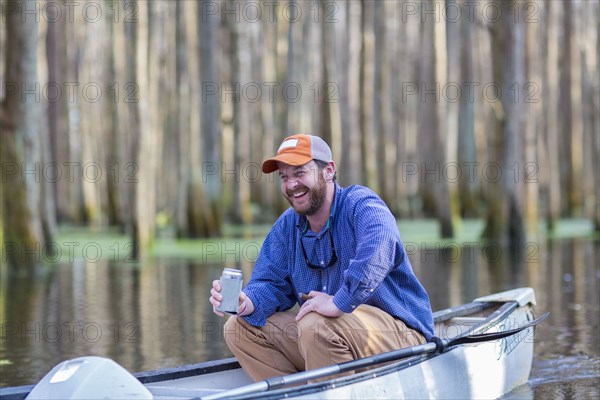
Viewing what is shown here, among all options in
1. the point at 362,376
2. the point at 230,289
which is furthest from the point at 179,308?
the point at 230,289

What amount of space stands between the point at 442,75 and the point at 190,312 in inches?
574

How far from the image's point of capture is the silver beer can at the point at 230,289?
214 inches

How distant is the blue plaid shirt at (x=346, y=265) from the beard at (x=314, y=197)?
9 centimetres

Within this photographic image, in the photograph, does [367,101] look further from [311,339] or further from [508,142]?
[311,339]

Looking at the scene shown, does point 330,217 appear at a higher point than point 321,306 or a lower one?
higher

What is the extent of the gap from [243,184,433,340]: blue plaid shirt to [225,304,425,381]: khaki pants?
65 millimetres

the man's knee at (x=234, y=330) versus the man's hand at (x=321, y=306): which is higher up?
the man's hand at (x=321, y=306)

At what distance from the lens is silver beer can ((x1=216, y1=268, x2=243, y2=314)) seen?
17.8 feet

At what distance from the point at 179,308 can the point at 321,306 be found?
7.20m

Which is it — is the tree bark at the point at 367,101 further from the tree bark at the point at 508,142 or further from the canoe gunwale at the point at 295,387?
the canoe gunwale at the point at 295,387

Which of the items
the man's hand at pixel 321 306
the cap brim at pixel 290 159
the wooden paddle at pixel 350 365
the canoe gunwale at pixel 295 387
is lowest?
the canoe gunwale at pixel 295 387

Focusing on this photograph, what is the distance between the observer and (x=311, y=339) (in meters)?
5.77

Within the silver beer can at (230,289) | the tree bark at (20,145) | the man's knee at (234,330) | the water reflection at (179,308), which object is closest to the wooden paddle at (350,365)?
the silver beer can at (230,289)

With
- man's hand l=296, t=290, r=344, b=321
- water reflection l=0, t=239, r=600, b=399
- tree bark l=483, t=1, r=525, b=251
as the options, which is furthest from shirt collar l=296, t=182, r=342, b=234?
tree bark l=483, t=1, r=525, b=251
